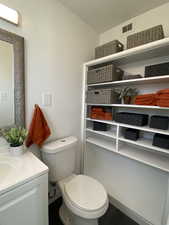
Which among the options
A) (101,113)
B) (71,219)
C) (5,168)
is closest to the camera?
(5,168)

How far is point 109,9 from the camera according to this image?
1364 millimetres

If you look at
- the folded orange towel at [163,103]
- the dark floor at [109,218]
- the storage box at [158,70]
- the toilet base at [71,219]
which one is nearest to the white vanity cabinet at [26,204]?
the toilet base at [71,219]

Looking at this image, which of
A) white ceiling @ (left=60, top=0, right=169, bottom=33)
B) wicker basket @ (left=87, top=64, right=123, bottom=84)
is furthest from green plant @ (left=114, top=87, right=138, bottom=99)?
white ceiling @ (left=60, top=0, right=169, bottom=33)

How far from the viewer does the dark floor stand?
52.2 inches

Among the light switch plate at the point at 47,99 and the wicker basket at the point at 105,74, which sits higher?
the wicker basket at the point at 105,74

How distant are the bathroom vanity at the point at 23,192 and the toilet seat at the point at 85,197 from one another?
25 centimetres

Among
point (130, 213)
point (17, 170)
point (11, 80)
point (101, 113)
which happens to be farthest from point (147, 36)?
point (130, 213)

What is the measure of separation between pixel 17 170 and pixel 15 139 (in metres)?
0.28

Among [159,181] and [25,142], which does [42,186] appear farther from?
[159,181]

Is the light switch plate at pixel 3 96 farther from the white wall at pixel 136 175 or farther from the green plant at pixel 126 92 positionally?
the white wall at pixel 136 175

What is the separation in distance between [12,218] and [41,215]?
0.22 m

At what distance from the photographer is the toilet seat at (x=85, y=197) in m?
0.97

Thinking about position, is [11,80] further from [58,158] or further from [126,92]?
[126,92]

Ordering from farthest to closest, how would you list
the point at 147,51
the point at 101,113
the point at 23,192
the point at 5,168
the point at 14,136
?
1. the point at 101,113
2. the point at 147,51
3. the point at 14,136
4. the point at 5,168
5. the point at 23,192
